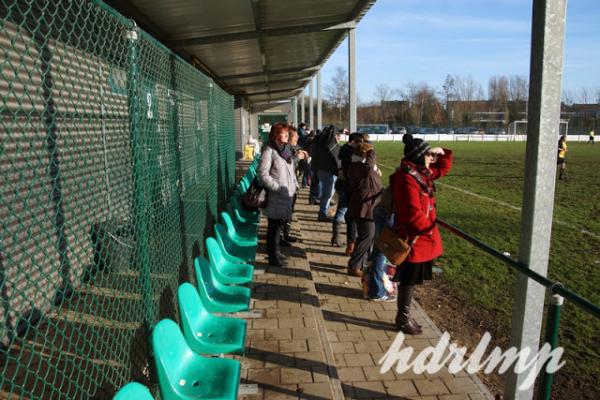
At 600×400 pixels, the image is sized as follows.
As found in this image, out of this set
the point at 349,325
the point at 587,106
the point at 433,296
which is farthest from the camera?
the point at 587,106

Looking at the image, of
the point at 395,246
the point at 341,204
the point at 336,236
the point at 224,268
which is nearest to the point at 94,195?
the point at 224,268

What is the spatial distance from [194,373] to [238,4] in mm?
4621

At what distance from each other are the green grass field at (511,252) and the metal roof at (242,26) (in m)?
4.08

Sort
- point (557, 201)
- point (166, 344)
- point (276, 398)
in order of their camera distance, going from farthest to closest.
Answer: point (557, 201)
point (276, 398)
point (166, 344)

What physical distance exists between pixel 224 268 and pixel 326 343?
4.00 feet

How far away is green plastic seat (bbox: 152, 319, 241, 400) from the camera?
2236 millimetres

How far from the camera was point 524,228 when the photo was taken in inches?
108

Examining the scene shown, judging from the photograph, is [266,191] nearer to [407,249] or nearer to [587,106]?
[407,249]

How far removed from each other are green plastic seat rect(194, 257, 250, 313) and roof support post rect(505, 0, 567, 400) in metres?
1.98

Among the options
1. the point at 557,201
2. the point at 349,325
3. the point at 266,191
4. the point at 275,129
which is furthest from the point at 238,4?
the point at 557,201

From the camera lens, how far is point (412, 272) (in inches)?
158

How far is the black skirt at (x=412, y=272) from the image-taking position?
3998 millimetres

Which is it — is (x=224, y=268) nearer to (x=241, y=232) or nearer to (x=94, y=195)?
(x=94, y=195)

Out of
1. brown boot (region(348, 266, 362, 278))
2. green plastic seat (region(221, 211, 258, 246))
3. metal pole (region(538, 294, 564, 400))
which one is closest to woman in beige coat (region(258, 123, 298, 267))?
green plastic seat (region(221, 211, 258, 246))
